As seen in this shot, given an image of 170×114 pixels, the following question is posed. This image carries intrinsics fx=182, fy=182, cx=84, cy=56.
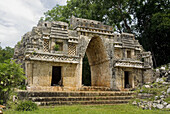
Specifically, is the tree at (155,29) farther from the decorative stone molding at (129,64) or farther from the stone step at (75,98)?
the stone step at (75,98)

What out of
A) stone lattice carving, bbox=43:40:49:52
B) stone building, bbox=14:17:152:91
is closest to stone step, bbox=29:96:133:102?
stone building, bbox=14:17:152:91

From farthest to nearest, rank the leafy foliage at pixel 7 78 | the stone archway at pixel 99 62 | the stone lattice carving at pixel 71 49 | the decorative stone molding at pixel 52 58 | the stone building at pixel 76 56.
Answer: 1. the stone archway at pixel 99 62
2. the stone lattice carving at pixel 71 49
3. the stone building at pixel 76 56
4. the decorative stone molding at pixel 52 58
5. the leafy foliage at pixel 7 78

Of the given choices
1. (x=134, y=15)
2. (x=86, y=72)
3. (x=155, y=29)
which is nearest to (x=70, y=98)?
(x=155, y=29)

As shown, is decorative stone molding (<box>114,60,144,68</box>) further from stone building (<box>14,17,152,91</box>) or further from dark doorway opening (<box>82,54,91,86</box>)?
dark doorway opening (<box>82,54,91,86</box>)

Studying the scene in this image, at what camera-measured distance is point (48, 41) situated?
45.9ft

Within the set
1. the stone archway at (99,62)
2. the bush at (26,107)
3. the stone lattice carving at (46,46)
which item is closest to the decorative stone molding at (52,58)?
the stone lattice carving at (46,46)

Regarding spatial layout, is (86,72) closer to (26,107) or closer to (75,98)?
(75,98)

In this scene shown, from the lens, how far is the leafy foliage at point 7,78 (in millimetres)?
7914

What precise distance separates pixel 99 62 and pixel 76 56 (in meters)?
3.52

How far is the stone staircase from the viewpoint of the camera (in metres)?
8.96

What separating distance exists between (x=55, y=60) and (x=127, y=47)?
688 centimetres

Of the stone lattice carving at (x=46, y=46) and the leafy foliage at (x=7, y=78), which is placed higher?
the stone lattice carving at (x=46, y=46)

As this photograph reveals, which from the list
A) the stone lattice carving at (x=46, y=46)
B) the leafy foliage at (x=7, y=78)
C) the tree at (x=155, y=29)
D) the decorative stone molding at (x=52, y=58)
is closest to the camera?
the leafy foliage at (x=7, y=78)

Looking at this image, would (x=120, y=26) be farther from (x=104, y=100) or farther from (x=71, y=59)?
(x=104, y=100)
